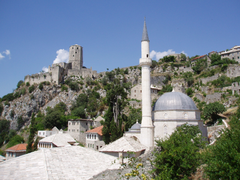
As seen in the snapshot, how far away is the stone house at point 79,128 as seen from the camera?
33.5 meters

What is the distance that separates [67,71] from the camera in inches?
2272

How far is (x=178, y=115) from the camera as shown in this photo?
20.3 meters

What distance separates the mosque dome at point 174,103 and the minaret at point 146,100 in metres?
2.31

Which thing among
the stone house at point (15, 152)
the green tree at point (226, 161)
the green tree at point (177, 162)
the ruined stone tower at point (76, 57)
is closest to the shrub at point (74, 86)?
the ruined stone tower at point (76, 57)

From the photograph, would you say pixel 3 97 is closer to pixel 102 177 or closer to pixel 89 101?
pixel 89 101

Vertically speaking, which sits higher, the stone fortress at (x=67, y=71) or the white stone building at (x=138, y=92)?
the stone fortress at (x=67, y=71)

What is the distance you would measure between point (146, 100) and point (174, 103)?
3.26 metres

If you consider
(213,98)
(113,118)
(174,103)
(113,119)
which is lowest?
(113,119)

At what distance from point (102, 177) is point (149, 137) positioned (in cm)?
1050

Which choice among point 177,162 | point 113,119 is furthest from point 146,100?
point 177,162

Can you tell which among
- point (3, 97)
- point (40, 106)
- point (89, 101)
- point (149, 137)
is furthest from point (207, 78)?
point (3, 97)

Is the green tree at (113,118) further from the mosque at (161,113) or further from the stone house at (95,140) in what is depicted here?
the stone house at (95,140)

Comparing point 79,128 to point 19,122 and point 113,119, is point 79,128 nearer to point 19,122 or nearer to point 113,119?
point 113,119

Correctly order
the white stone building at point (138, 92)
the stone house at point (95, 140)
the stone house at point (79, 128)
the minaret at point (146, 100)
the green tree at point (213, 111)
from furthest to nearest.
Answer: the white stone building at point (138, 92) < the stone house at point (79, 128) < the green tree at point (213, 111) < the stone house at point (95, 140) < the minaret at point (146, 100)
